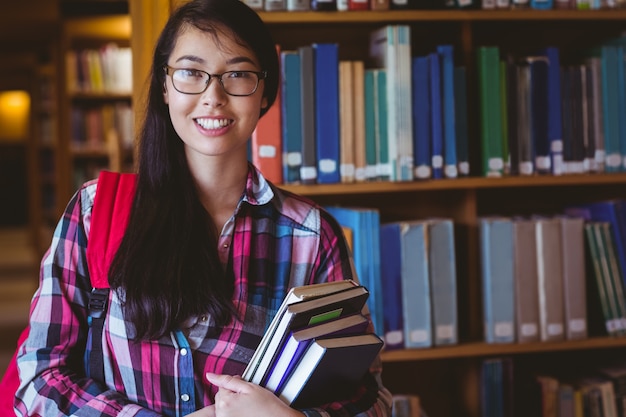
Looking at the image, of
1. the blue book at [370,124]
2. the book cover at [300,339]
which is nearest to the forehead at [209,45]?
the book cover at [300,339]

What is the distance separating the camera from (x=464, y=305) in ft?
7.48

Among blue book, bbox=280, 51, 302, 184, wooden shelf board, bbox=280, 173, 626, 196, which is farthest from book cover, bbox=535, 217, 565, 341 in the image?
blue book, bbox=280, 51, 302, 184

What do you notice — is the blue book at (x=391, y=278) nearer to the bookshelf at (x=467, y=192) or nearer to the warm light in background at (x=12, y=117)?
the bookshelf at (x=467, y=192)

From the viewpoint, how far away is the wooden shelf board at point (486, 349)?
2113 mm

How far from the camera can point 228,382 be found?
46.4 inches

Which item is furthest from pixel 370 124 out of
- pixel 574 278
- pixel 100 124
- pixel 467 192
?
pixel 100 124

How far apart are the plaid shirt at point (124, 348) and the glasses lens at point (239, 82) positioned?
232 mm

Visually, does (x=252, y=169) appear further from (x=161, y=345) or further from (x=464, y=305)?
(x=464, y=305)

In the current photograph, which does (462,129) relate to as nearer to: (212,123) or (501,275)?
(501,275)

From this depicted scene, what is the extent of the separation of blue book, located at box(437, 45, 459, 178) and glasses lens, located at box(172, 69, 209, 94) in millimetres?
996

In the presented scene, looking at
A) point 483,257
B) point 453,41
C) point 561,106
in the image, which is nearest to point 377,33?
point 453,41

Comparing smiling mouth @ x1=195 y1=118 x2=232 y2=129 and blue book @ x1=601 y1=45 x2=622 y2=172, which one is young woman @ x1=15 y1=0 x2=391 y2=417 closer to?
smiling mouth @ x1=195 y1=118 x2=232 y2=129

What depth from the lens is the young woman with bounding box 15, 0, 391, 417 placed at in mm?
1246

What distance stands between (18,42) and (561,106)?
26.3 feet
